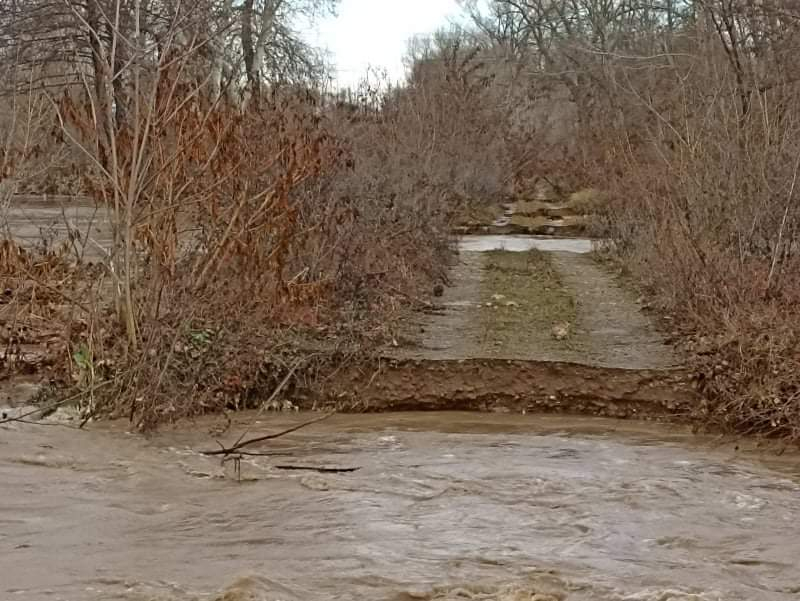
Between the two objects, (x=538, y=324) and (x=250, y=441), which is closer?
(x=250, y=441)

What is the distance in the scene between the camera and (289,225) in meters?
10.0

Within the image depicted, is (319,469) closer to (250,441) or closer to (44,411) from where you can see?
(250,441)

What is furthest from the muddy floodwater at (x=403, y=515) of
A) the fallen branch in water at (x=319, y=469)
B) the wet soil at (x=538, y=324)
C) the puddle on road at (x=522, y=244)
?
the puddle on road at (x=522, y=244)

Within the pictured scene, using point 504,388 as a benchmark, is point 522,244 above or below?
above

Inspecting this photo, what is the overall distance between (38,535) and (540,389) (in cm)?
483

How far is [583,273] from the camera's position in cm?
1609

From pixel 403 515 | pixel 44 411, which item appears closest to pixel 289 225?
pixel 44 411

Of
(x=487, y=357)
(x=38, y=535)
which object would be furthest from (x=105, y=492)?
(x=487, y=357)

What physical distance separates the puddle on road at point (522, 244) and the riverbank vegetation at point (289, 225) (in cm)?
341

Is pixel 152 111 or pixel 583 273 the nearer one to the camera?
pixel 152 111

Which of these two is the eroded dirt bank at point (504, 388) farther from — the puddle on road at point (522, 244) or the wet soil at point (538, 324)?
the puddle on road at point (522, 244)

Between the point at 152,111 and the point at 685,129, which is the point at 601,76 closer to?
the point at 685,129

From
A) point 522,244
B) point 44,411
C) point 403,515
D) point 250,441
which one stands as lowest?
point 403,515

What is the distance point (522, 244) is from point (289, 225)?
1164 cm
